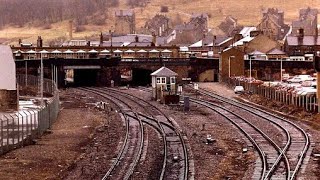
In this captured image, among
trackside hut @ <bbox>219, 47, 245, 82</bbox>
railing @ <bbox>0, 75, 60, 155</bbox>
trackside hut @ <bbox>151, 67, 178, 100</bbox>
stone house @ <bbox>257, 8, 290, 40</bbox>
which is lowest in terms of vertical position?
railing @ <bbox>0, 75, 60, 155</bbox>

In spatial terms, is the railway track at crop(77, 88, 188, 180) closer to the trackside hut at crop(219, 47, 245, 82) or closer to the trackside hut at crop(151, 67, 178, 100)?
the trackside hut at crop(151, 67, 178, 100)

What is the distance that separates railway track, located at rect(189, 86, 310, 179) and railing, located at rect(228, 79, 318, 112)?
257cm

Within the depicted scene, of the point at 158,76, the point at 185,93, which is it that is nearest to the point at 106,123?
the point at 158,76

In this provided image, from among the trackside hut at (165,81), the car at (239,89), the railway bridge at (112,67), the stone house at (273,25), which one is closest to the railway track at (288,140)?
the trackside hut at (165,81)

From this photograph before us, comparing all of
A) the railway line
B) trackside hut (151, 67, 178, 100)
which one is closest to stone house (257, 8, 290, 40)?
trackside hut (151, 67, 178, 100)

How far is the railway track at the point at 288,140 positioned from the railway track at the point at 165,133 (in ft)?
11.6

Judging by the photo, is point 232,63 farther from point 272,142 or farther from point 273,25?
point 273,25

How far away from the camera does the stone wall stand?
162 feet

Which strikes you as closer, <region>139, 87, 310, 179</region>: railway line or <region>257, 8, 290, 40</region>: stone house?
<region>139, 87, 310, 179</region>: railway line

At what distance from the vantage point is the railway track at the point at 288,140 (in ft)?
86.2

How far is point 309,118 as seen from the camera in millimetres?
44938

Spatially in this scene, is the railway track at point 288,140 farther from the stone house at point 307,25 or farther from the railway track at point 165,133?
the stone house at point 307,25

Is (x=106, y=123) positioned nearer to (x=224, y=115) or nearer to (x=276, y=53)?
(x=224, y=115)

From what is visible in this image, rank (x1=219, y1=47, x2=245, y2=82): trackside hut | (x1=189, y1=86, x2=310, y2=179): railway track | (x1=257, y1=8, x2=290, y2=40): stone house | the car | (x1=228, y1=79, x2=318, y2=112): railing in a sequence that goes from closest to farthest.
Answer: (x1=189, y1=86, x2=310, y2=179): railway track, (x1=228, y1=79, x2=318, y2=112): railing, the car, (x1=219, y1=47, x2=245, y2=82): trackside hut, (x1=257, y1=8, x2=290, y2=40): stone house
